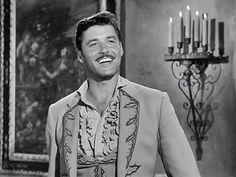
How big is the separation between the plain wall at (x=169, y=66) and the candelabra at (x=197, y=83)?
2 cm

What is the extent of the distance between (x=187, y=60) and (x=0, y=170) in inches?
46.8

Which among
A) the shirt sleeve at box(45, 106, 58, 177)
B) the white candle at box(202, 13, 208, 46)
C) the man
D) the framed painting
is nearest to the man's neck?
the man

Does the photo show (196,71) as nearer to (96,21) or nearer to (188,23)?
(188,23)

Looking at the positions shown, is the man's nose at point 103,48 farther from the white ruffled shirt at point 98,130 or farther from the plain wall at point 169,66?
the plain wall at point 169,66

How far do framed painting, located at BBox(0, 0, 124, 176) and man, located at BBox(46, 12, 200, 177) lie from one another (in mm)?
1193

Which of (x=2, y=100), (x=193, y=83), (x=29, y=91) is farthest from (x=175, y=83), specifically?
(x=2, y=100)

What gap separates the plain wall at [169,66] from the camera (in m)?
1.81

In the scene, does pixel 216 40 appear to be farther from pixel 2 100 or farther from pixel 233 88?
pixel 2 100

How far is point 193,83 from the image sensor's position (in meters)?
1.88

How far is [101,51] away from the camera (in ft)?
2.92

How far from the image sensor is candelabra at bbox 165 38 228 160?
184 cm

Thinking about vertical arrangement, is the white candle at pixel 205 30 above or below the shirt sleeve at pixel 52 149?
above

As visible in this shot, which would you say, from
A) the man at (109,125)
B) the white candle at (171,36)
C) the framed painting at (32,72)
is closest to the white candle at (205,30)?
the white candle at (171,36)

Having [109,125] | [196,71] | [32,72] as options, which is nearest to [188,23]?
[196,71]
